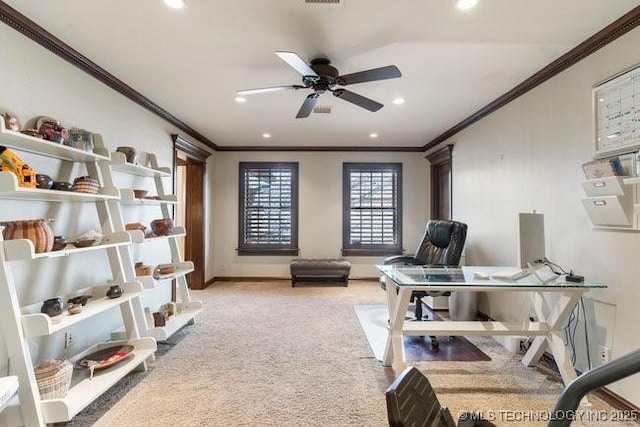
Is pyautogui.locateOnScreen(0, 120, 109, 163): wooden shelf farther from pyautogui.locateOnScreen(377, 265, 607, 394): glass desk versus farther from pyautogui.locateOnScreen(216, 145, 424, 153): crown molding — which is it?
pyautogui.locateOnScreen(216, 145, 424, 153): crown molding

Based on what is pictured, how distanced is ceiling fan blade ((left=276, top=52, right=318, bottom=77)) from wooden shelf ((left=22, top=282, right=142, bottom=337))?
203 centimetres

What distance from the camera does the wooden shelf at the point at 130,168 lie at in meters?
2.68

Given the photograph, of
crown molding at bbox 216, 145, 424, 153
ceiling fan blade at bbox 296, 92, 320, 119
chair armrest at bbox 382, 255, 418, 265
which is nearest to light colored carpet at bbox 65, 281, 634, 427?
chair armrest at bbox 382, 255, 418, 265

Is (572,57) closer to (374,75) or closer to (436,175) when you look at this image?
(374,75)

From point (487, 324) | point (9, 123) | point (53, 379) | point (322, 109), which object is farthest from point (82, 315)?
point (322, 109)

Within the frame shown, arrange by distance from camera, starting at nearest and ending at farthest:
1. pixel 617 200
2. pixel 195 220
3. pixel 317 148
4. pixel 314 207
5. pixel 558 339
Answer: pixel 617 200 → pixel 558 339 → pixel 195 220 → pixel 317 148 → pixel 314 207

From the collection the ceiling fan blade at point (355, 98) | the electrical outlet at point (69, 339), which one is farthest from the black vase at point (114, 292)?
the ceiling fan blade at point (355, 98)

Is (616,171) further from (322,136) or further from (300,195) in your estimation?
(300,195)

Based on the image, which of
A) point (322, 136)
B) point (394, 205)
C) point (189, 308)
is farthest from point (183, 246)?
point (394, 205)

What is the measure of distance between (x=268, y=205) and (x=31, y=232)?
4.26 meters

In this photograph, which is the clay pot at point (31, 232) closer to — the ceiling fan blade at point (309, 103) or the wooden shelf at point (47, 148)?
the wooden shelf at point (47, 148)

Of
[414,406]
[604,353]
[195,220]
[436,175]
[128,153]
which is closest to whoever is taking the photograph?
[414,406]

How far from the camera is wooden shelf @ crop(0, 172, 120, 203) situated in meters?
1.64

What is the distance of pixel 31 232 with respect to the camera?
1.78 meters
